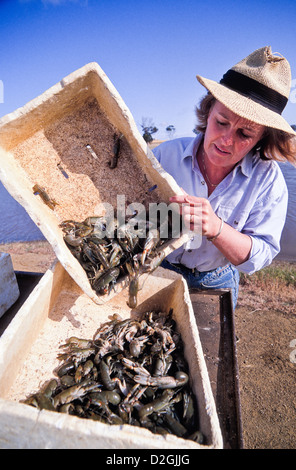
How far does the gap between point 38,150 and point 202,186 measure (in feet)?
5.57

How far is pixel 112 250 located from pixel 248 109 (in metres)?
1.60

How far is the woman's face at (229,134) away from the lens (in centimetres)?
235

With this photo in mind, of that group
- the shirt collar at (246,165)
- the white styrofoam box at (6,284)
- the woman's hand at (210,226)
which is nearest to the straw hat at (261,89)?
the shirt collar at (246,165)

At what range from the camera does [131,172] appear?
275 cm

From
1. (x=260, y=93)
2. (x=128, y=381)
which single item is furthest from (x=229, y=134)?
(x=128, y=381)

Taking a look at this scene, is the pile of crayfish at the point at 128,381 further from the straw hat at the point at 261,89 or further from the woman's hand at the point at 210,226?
the straw hat at the point at 261,89

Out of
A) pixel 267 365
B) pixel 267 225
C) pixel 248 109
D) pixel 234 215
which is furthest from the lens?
pixel 267 365

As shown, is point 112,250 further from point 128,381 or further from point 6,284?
point 6,284

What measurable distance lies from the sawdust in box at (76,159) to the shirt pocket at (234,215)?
2.36 ft

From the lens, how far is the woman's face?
2354mm

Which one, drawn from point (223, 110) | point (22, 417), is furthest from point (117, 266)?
point (223, 110)

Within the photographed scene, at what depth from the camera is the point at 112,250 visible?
241 centimetres
